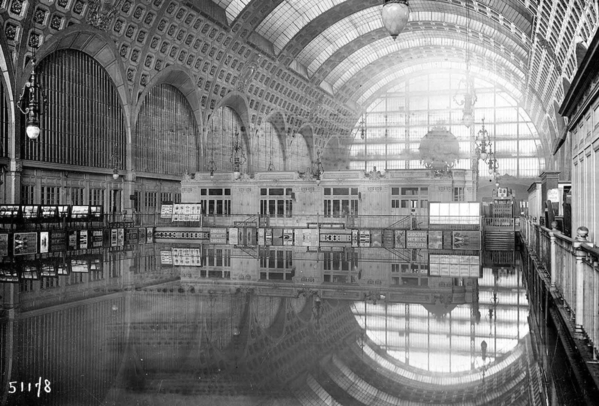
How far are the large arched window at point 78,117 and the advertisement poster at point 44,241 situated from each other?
8844 mm

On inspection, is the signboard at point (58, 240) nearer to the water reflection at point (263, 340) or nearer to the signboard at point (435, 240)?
the water reflection at point (263, 340)

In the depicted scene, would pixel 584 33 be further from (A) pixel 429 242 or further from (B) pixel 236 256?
(B) pixel 236 256

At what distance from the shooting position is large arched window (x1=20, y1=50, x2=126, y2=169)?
33.2 meters

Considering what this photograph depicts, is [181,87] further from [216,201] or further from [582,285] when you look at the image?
[582,285]

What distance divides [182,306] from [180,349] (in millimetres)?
3189

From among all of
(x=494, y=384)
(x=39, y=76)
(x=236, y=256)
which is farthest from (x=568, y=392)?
(x=39, y=76)

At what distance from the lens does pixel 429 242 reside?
2861cm

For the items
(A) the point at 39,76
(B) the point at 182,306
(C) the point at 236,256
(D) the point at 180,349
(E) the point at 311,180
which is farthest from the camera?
(E) the point at 311,180

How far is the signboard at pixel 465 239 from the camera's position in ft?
91.7

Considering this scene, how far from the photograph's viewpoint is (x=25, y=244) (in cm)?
2289

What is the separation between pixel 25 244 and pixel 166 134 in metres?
22.9

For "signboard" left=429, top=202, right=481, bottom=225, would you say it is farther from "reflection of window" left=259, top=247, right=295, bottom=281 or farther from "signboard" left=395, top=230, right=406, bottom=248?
"reflection of window" left=259, top=247, right=295, bottom=281

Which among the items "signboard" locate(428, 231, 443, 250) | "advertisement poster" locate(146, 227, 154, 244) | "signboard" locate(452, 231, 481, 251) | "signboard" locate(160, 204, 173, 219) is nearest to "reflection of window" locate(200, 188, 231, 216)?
"signboard" locate(160, 204, 173, 219)

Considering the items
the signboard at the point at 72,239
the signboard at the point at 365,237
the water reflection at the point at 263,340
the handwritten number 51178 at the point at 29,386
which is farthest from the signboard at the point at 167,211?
the handwritten number 51178 at the point at 29,386
